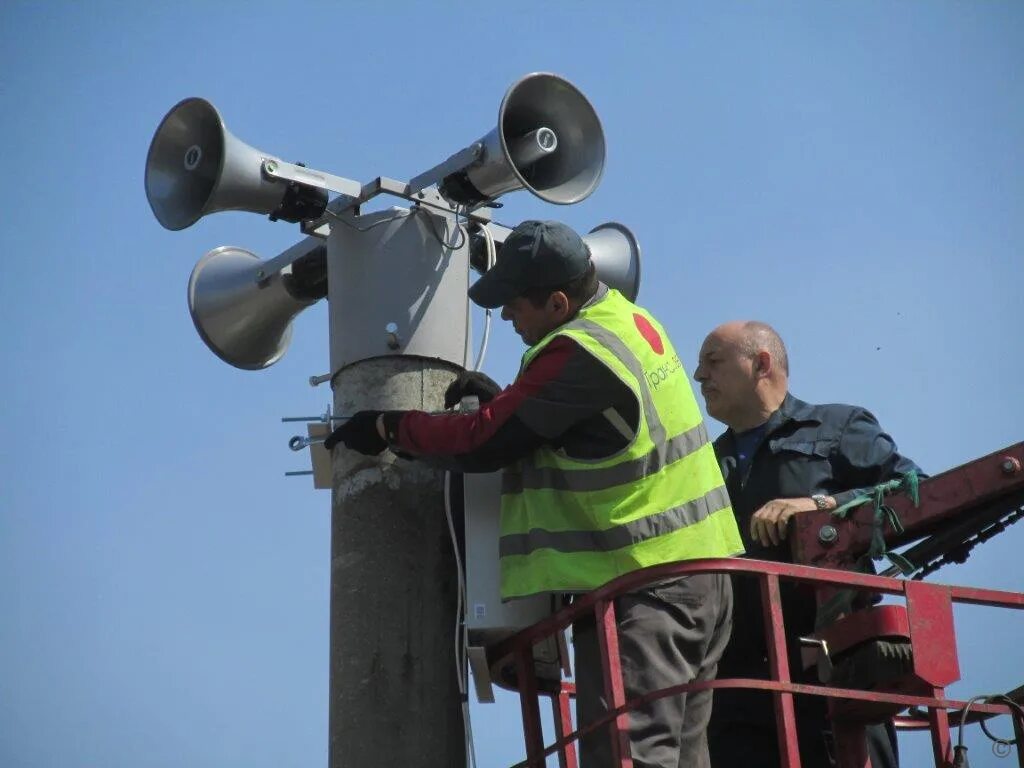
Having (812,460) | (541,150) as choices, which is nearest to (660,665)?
(812,460)

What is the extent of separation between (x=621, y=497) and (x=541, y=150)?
163cm

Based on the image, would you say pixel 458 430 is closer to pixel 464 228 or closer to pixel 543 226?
pixel 543 226

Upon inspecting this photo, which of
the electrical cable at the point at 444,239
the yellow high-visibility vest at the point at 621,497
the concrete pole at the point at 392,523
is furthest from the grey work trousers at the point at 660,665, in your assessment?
the electrical cable at the point at 444,239

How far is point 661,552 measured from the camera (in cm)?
511

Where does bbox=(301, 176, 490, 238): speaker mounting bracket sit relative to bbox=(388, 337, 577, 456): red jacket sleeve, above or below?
above

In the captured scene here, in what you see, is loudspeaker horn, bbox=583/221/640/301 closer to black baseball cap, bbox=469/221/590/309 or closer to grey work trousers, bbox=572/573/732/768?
black baseball cap, bbox=469/221/590/309

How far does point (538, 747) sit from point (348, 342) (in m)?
1.61

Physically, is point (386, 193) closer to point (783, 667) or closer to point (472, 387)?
point (472, 387)

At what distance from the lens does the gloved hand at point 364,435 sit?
5.62 m

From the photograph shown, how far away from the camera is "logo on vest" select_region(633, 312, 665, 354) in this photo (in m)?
5.45

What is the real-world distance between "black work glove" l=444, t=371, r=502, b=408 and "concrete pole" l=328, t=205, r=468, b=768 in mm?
106

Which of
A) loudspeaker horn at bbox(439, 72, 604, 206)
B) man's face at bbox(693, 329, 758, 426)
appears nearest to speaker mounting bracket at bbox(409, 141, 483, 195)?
loudspeaker horn at bbox(439, 72, 604, 206)

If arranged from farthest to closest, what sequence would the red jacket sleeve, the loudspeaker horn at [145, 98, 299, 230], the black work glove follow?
the loudspeaker horn at [145, 98, 299, 230]
the black work glove
the red jacket sleeve

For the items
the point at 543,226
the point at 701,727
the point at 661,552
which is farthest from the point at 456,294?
the point at 701,727
